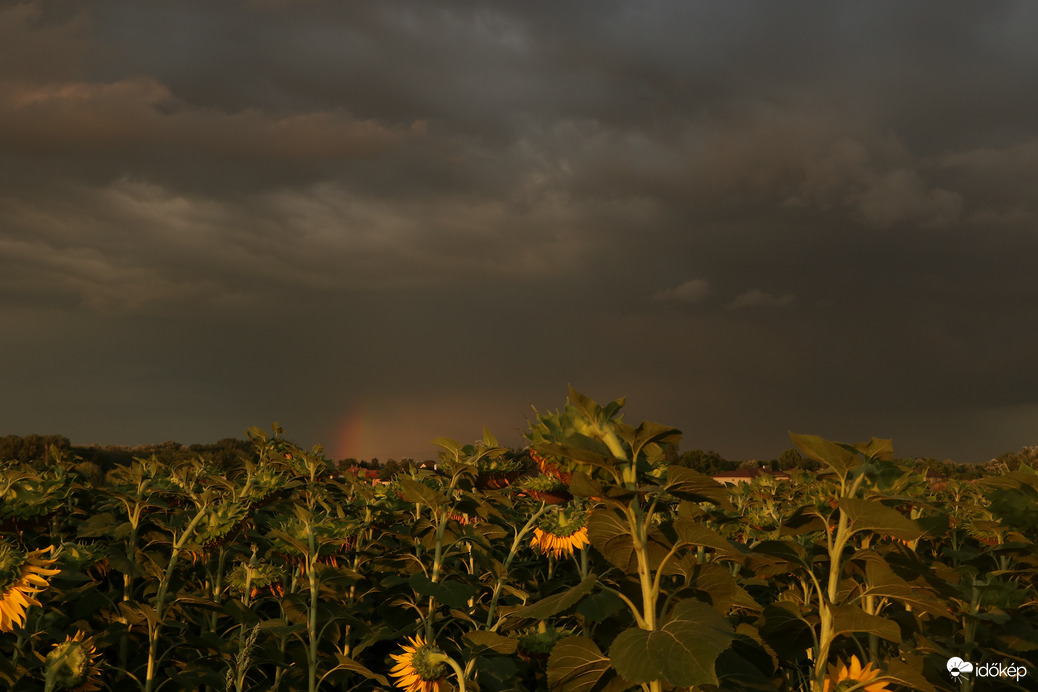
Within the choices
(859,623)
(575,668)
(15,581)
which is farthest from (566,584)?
(15,581)

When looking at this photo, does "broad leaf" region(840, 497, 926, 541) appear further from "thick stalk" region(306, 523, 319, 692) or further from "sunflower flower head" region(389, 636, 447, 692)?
"thick stalk" region(306, 523, 319, 692)

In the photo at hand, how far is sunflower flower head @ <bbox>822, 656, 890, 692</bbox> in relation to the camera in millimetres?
2869

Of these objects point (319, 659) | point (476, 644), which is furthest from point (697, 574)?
point (319, 659)

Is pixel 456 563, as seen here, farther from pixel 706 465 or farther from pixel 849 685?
pixel 706 465

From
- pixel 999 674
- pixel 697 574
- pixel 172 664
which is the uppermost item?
pixel 697 574

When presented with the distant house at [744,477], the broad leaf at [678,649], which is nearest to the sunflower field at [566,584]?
the broad leaf at [678,649]

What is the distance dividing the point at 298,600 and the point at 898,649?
11.9ft

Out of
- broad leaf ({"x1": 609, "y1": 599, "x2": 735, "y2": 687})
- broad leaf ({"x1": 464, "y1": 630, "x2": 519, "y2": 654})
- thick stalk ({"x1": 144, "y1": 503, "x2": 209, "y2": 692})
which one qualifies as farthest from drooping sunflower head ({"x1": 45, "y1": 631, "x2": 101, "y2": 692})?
broad leaf ({"x1": 609, "y1": 599, "x2": 735, "y2": 687})

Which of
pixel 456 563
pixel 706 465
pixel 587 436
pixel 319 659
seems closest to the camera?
pixel 587 436

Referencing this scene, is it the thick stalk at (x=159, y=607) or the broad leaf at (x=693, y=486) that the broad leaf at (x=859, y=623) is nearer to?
the broad leaf at (x=693, y=486)

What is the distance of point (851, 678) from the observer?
297 centimetres

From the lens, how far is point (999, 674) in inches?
150

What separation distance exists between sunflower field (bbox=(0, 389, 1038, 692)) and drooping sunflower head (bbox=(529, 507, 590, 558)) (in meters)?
0.01

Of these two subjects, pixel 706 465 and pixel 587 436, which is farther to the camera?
pixel 706 465
